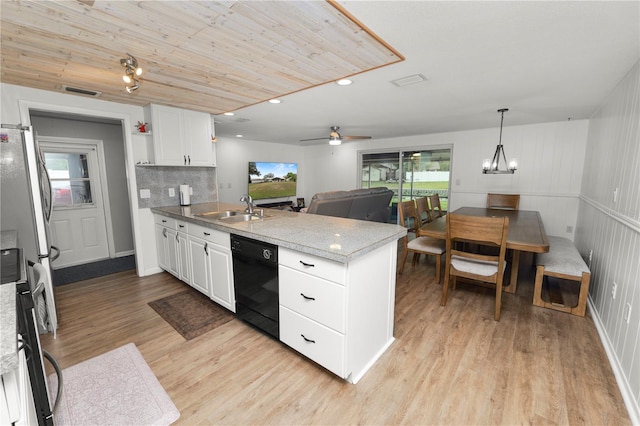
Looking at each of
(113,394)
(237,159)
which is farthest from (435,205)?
(237,159)

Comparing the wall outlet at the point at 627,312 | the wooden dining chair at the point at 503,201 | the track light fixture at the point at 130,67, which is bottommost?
the wall outlet at the point at 627,312

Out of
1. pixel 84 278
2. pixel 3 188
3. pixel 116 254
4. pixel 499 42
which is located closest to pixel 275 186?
pixel 116 254

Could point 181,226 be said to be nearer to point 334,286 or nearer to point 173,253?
point 173,253

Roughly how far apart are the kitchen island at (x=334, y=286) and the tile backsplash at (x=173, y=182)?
171cm

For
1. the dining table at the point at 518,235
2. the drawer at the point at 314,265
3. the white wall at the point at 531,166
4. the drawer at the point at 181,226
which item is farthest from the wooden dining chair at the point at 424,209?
the drawer at the point at 181,226

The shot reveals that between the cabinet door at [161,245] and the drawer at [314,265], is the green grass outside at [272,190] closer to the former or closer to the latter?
the cabinet door at [161,245]

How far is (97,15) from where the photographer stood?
1458 millimetres

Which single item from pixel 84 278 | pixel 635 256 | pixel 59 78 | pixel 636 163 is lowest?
pixel 84 278

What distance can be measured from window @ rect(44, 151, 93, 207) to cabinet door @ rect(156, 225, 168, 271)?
1.65 meters

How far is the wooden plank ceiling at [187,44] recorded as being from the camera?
1.42 metres

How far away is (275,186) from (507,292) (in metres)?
5.53

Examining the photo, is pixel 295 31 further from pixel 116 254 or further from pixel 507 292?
pixel 116 254

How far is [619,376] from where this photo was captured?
66.5 inches

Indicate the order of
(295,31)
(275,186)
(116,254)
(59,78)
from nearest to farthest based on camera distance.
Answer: (295,31)
(59,78)
(116,254)
(275,186)
